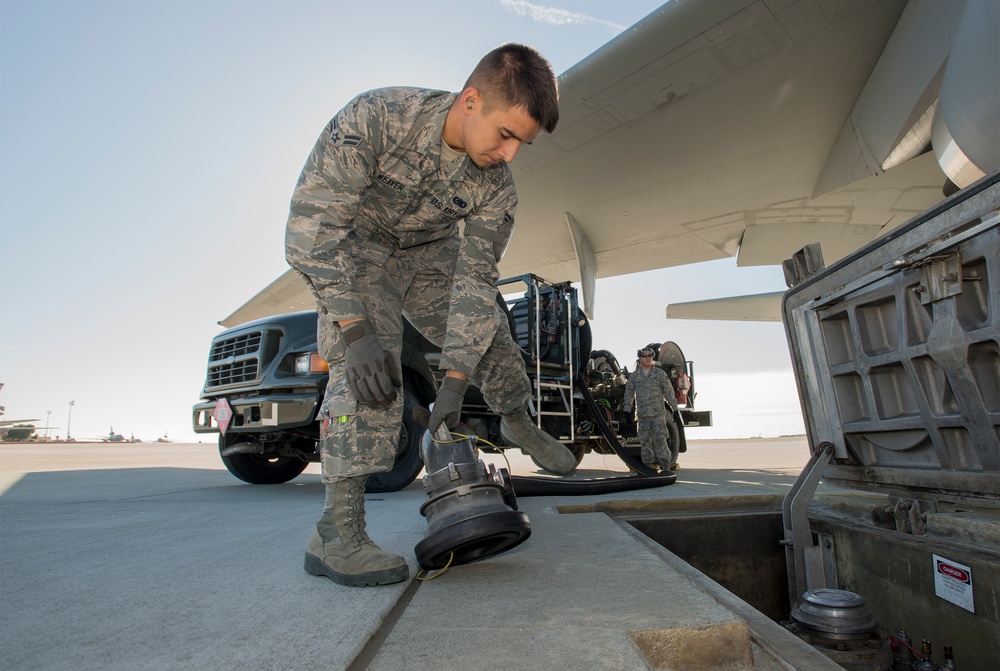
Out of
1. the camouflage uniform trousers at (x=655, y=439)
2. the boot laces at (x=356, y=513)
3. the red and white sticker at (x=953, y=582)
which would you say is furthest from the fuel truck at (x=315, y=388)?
the red and white sticker at (x=953, y=582)

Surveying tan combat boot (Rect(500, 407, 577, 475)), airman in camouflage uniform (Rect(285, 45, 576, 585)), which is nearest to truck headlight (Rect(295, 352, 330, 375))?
tan combat boot (Rect(500, 407, 577, 475))

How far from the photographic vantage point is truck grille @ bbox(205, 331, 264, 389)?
4.35m

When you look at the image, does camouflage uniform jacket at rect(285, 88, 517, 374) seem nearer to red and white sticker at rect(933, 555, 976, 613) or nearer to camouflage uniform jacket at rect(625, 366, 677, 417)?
red and white sticker at rect(933, 555, 976, 613)

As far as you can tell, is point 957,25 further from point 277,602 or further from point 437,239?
point 277,602

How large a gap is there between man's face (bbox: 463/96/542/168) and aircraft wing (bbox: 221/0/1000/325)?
235cm

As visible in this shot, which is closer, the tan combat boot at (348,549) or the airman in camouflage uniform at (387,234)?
the tan combat boot at (348,549)

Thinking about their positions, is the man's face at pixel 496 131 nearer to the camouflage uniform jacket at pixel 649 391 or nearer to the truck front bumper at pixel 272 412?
the truck front bumper at pixel 272 412

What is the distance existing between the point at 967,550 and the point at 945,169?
2562mm

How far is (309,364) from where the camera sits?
4.07 metres

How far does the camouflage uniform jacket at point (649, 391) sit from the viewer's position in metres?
6.56

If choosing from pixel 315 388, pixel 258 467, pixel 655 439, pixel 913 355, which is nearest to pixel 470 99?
pixel 913 355

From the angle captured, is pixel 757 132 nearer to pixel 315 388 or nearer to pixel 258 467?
pixel 315 388

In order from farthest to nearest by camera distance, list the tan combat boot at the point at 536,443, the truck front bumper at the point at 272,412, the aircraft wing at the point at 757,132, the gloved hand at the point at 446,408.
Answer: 1. the truck front bumper at the point at 272,412
2. the aircraft wing at the point at 757,132
3. the tan combat boot at the point at 536,443
4. the gloved hand at the point at 446,408

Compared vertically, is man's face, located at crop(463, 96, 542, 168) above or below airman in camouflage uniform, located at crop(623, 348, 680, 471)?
above
